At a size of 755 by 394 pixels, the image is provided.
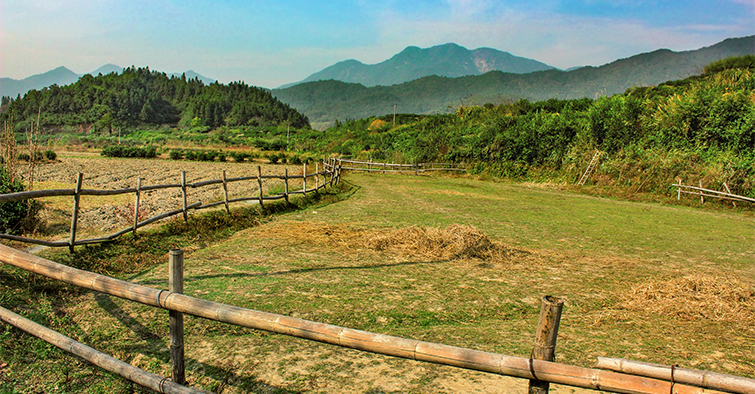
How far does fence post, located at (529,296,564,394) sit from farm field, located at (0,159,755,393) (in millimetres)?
1108

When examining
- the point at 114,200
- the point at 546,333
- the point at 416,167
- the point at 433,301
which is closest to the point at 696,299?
the point at 433,301

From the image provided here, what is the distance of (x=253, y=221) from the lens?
9.27 m

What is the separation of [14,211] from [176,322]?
5.92 metres

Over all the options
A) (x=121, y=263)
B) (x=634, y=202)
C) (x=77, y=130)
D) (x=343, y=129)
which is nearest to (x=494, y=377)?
(x=121, y=263)

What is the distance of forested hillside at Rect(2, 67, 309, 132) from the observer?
10325 centimetres

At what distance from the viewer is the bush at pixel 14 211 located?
667 centimetres

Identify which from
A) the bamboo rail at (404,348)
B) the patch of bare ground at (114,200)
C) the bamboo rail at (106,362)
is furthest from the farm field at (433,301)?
the patch of bare ground at (114,200)

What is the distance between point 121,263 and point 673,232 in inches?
435

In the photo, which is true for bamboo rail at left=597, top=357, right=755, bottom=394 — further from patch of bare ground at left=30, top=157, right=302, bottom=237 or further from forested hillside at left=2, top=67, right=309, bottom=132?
forested hillside at left=2, top=67, right=309, bottom=132

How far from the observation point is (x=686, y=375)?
6.43 feet

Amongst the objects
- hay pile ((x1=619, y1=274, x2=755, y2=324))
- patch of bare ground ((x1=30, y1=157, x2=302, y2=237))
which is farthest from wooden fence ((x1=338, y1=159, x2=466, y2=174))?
hay pile ((x1=619, y1=274, x2=755, y2=324))

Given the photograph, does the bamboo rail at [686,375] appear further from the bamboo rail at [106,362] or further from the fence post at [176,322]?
the fence post at [176,322]

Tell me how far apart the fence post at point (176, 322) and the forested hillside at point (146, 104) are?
107 meters

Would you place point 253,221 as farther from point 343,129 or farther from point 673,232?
point 343,129
